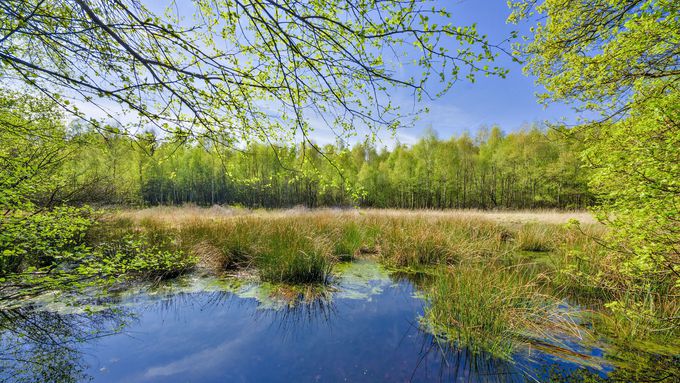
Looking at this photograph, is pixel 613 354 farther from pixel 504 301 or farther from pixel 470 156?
pixel 470 156

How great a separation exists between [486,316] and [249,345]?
2.70 meters

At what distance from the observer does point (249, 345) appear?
111 inches

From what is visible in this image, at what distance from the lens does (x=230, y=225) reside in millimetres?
6773

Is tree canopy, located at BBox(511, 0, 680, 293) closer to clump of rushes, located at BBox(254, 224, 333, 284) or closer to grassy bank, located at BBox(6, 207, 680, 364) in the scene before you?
grassy bank, located at BBox(6, 207, 680, 364)

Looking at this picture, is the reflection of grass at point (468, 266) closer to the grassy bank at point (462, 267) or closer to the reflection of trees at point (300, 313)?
the grassy bank at point (462, 267)

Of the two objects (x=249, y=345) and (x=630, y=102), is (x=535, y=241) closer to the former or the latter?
(x=630, y=102)

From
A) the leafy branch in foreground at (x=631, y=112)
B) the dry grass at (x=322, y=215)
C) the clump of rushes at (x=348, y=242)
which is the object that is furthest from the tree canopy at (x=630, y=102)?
the dry grass at (x=322, y=215)

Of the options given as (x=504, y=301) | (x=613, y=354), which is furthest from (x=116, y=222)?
(x=613, y=354)

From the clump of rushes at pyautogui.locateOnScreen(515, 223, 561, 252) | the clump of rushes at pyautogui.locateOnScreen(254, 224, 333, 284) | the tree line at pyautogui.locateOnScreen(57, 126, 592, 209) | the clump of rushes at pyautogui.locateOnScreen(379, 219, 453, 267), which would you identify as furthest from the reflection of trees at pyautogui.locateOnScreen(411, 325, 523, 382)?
the tree line at pyautogui.locateOnScreen(57, 126, 592, 209)

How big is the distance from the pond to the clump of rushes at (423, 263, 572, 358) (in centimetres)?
18

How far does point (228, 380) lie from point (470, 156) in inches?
1275

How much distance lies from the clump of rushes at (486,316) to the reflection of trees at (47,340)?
369 centimetres

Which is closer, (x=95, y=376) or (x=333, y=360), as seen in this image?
(x=95, y=376)

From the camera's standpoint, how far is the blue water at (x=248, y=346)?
7.63ft
